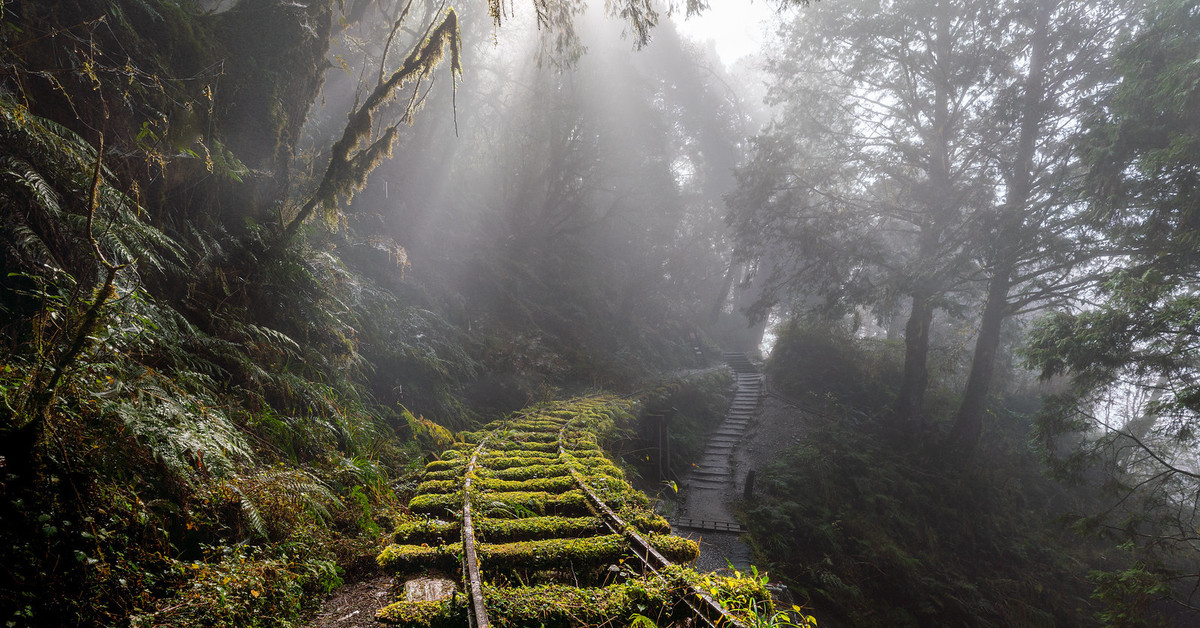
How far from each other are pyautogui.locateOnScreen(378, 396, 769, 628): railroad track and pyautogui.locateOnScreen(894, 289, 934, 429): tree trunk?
12946mm

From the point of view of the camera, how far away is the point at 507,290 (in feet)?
56.5

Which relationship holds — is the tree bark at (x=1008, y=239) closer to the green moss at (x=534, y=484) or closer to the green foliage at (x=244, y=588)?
the green moss at (x=534, y=484)

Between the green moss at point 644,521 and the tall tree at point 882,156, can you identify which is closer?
the green moss at point 644,521

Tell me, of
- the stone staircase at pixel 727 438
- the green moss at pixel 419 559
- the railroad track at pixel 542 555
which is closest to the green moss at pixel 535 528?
the railroad track at pixel 542 555

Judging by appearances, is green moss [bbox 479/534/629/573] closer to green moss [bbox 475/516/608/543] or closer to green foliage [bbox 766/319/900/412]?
green moss [bbox 475/516/608/543]

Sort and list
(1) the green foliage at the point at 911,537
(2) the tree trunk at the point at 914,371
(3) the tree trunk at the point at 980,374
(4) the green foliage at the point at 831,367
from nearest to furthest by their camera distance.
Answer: (1) the green foliage at the point at 911,537 → (3) the tree trunk at the point at 980,374 → (2) the tree trunk at the point at 914,371 → (4) the green foliage at the point at 831,367

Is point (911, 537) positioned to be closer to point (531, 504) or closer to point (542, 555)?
point (531, 504)

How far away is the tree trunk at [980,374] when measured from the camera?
12906mm

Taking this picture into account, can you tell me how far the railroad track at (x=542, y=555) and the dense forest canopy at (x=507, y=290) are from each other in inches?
23.9

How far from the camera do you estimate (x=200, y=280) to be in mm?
5578

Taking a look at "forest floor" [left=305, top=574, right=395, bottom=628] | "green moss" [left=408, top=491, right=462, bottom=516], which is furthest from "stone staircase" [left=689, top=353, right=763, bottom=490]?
"forest floor" [left=305, top=574, right=395, bottom=628]

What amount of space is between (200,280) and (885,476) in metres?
14.5

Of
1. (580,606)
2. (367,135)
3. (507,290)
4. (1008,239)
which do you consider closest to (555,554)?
(580,606)

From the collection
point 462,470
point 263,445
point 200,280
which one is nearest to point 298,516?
point 263,445
